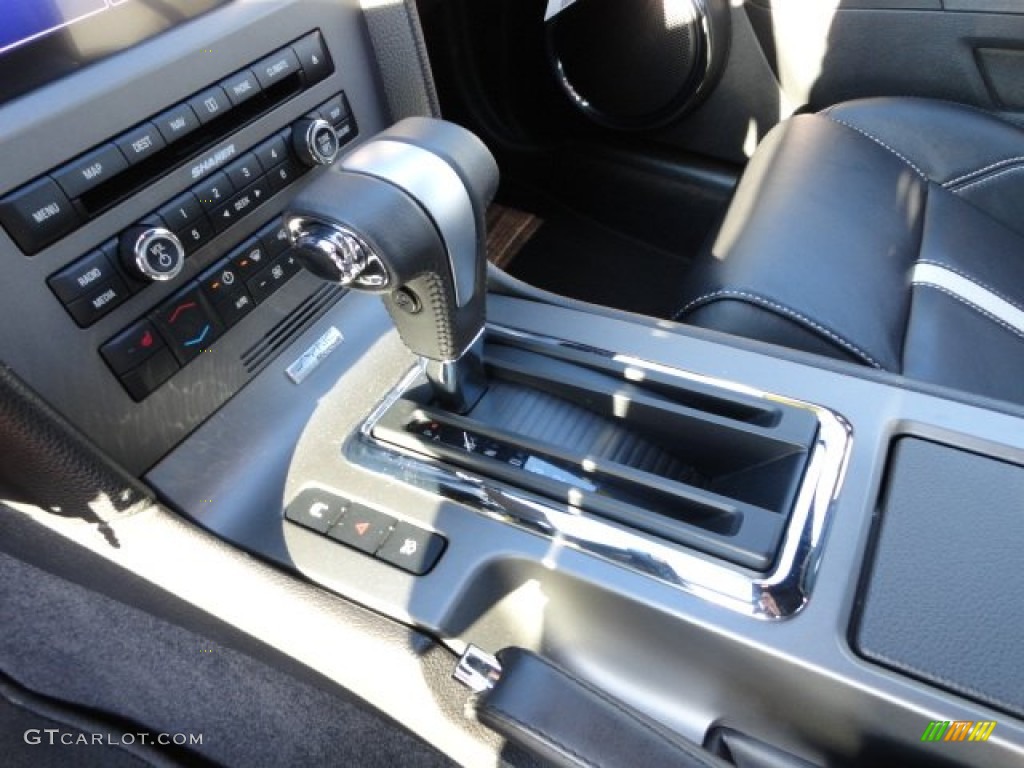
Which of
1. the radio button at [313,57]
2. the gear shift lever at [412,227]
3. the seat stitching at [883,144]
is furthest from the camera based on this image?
the seat stitching at [883,144]

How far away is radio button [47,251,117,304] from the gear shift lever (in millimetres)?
174

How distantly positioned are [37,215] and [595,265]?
4.12ft

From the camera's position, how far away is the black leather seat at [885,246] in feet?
2.90

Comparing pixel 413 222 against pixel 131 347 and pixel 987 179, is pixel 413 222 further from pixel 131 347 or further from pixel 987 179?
pixel 987 179

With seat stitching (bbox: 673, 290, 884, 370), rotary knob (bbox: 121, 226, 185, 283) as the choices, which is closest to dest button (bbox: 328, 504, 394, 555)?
rotary knob (bbox: 121, 226, 185, 283)

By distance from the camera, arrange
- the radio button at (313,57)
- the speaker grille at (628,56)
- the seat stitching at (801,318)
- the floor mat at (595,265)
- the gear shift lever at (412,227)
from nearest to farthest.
Result: the gear shift lever at (412,227) < the radio button at (313,57) < the seat stitching at (801,318) < the speaker grille at (628,56) < the floor mat at (595,265)

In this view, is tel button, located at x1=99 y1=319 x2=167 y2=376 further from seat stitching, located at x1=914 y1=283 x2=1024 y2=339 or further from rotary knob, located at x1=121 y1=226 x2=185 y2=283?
seat stitching, located at x1=914 y1=283 x2=1024 y2=339

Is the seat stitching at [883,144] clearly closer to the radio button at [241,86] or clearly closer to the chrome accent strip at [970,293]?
the chrome accent strip at [970,293]

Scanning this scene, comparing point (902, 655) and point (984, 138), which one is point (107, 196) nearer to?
point (902, 655)

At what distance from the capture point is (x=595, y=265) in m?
1.69

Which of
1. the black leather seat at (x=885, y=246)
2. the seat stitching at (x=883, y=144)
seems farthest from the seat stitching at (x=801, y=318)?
the seat stitching at (x=883, y=144)

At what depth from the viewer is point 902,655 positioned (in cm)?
53

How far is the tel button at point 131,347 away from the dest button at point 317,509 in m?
0.17

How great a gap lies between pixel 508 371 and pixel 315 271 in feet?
0.90
